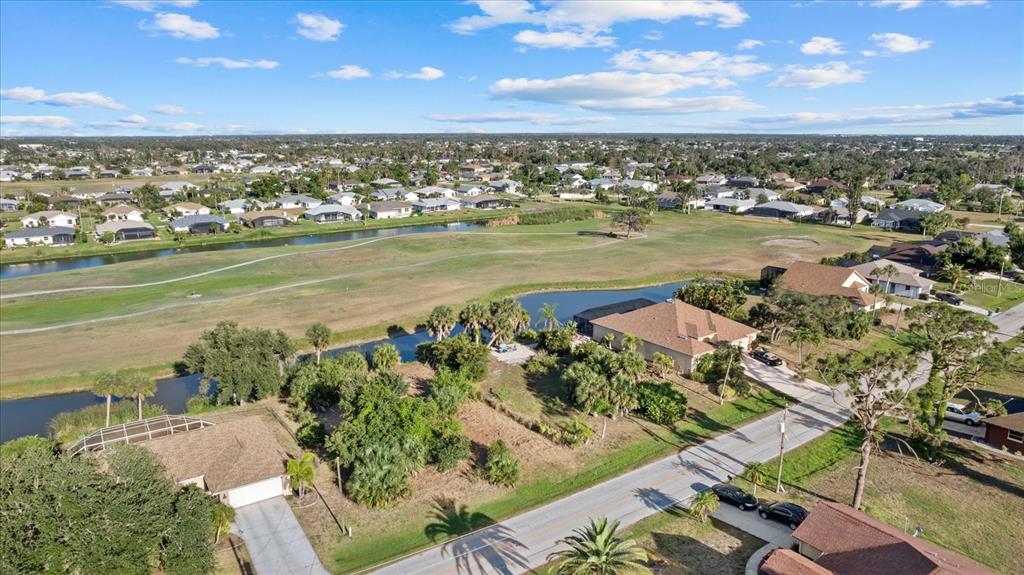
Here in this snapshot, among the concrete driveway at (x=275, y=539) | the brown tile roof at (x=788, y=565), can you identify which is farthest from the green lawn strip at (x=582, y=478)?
the brown tile roof at (x=788, y=565)

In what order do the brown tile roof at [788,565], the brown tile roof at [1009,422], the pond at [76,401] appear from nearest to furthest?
the brown tile roof at [788,565], the brown tile roof at [1009,422], the pond at [76,401]

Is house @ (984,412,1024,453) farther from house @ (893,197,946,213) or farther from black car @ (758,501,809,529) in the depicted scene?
house @ (893,197,946,213)

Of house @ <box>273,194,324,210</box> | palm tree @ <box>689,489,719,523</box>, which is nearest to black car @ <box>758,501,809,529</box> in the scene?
palm tree @ <box>689,489,719,523</box>

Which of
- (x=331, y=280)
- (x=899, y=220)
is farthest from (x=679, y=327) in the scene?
(x=899, y=220)

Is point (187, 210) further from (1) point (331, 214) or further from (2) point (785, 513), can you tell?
(2) point (785, 513)

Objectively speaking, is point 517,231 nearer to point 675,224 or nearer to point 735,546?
point 675,224

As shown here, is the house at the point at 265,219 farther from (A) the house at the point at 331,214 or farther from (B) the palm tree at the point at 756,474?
(B) the palm tree at the point at 756,474
